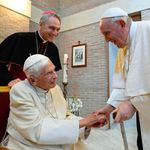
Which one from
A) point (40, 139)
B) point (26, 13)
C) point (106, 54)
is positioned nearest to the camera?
point (40, 139)

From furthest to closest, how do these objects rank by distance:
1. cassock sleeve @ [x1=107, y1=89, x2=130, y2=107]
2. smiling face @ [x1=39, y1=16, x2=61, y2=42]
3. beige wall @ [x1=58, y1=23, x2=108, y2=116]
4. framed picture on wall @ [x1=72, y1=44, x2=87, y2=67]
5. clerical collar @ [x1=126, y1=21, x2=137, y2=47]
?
framed picture on wall @ [x1=72, y1=44, x2=87, y2=67] → beige wall @ [x1=58, y1=23, x2=108, y2=116] → smiling face @ [x1=39, y1=16, x2=61, y2=42] → cassock sleeve @ [x1=107, y1=89, x2=130, y2=107] → clerical collar @ [x1=126, y1=21, x2=137, y2=47]

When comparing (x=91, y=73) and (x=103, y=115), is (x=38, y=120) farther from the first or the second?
(x=91, y=73)

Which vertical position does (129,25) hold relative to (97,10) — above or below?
below

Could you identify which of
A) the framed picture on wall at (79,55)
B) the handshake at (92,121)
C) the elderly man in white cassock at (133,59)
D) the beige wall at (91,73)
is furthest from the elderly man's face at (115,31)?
the framed picture on wall at (79,55)

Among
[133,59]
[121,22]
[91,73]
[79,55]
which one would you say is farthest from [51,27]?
[79,55]

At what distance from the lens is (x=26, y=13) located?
4.39 metres

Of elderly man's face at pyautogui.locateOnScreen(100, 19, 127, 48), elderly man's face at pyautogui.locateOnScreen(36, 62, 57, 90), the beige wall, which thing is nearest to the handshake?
elderly man's face at pyautogui.locateOnScreen(36, 62, 57, 90)

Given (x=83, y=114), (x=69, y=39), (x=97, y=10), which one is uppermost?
(x=97, y=10)

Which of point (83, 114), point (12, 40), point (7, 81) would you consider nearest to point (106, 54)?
point (83, 114)

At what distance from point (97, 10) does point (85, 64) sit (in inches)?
48.7

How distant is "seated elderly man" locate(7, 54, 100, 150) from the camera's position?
1324mm

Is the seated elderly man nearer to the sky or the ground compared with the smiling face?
nearer to the ground

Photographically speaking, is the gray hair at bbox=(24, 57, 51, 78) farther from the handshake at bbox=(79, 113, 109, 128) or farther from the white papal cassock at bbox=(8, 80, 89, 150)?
the handshake at bbox=(79, 113, 109, 128)

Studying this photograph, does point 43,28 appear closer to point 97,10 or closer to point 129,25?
point 129,25
